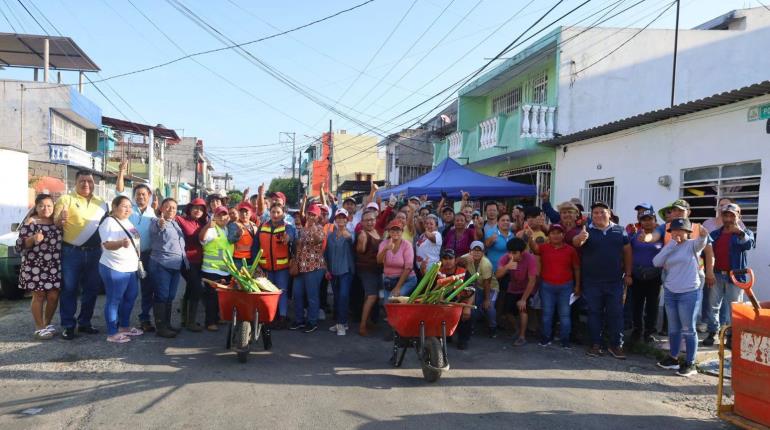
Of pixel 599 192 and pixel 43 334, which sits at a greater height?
pixel 599 192

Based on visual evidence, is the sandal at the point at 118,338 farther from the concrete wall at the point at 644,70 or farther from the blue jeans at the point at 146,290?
the concrete wall at the point at 644,70

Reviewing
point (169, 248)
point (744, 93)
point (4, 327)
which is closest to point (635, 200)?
point (744, 93)

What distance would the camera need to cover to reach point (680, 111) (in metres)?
8.98

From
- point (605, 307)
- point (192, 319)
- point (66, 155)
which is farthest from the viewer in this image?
point (66, 155)

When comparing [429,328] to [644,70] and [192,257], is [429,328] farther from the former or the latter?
[644,70]

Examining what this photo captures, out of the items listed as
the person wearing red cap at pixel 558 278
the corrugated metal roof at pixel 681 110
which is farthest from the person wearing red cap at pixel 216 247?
the corrugated metal roof at pixel 681 110

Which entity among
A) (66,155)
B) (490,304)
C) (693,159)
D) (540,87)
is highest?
(540,87)

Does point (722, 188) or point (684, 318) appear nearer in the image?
point (684, 318)

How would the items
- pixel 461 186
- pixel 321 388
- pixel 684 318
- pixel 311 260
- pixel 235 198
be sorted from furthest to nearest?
pixel 235 198, pixel 461 186, pixel 311 260, pixel 684 318, pixel 321 388

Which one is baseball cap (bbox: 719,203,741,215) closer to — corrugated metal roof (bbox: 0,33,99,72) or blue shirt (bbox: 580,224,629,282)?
blue shirt (bbox: 580,224,629,282)

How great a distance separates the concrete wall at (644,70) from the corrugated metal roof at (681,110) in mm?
2009

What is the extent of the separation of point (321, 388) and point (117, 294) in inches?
115

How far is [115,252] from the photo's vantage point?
6191 millimetres

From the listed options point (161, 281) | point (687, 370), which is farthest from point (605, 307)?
point (161, 281)
